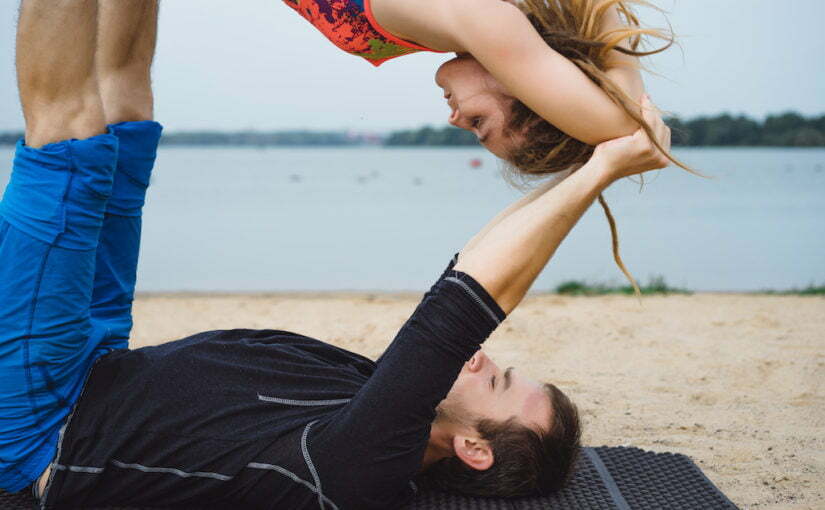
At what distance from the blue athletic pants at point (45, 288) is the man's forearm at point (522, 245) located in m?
0.98

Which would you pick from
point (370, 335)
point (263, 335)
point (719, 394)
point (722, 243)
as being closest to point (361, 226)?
point (722, 243)

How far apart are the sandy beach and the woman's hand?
4.17ft

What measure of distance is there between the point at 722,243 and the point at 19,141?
10.6m

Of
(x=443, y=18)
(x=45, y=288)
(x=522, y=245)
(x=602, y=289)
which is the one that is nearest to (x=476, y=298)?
(x=522, y=245)

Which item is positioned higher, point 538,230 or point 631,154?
→ point 631,154

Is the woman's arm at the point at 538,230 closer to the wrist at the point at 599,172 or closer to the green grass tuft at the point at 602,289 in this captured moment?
the wrist at the point at 599,172

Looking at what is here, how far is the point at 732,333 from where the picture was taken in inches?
205

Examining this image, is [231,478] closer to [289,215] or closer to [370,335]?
[370,335]

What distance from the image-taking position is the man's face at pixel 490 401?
2.35 meters

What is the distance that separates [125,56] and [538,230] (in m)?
1.42

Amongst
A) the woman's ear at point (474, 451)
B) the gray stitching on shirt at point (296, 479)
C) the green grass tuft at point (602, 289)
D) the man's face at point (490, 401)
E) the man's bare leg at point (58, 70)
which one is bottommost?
the green grass tuft at point (602, 289)

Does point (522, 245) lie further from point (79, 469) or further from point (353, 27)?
point (79, 469)

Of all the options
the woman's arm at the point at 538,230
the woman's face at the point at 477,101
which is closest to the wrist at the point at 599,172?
the woman's arm at the point at 538,230

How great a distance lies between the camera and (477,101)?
8.02ft
